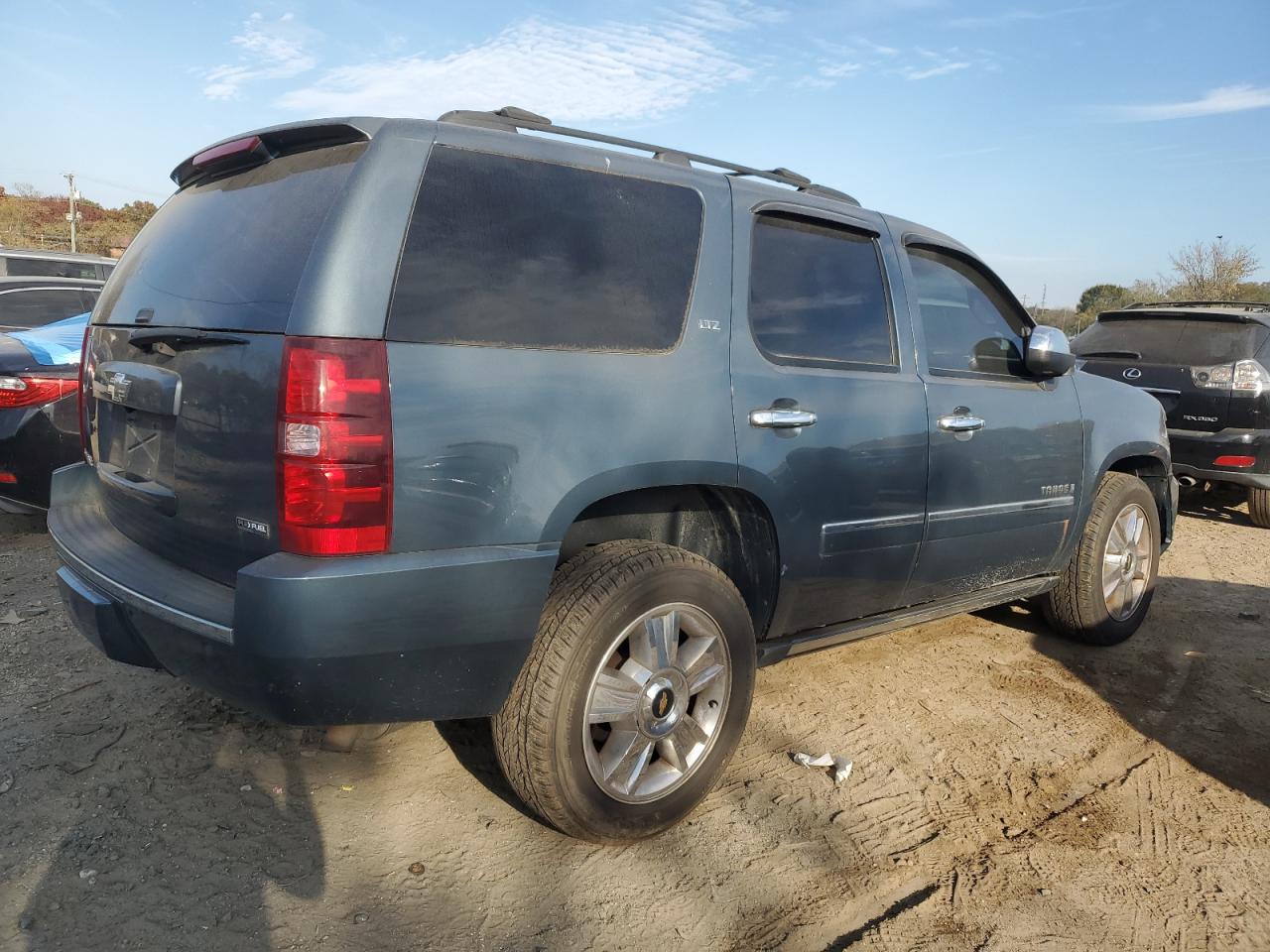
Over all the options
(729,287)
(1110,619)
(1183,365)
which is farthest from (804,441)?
(1183,365)

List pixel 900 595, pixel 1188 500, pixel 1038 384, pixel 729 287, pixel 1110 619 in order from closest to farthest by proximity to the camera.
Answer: pixel 729 287 → pixel 900 595 → pixel 1038 384 → pixel 1110 619 → pixel 1188 500

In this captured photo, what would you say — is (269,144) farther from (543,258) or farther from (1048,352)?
(1048,352)

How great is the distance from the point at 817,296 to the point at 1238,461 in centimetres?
553

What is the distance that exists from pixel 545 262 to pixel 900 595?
1.92 m

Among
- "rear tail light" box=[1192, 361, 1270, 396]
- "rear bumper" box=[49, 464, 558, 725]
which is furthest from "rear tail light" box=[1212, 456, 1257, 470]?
"rear bumper" box=[49, 464, 558, 725]

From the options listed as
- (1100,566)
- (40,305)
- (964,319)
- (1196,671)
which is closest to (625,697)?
(964,319)

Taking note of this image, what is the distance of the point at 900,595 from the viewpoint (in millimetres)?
3412

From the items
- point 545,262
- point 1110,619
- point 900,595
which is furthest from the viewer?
point 1110,619

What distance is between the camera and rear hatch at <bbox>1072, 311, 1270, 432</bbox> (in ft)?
22.9

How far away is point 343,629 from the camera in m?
2.00

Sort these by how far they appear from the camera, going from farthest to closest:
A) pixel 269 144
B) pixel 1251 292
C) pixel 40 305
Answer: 1. pixel 1251 292
2. pixel 40 305
3. pixel 269 144

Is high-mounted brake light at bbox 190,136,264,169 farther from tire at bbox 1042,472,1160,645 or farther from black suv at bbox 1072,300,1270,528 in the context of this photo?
black suv at bbox 1072,300,1270,528

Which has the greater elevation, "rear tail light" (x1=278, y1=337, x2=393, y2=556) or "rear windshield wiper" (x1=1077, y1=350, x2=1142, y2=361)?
"rear windshield wiper" (x1=1077, y1=350, x2=1142, y2=361)

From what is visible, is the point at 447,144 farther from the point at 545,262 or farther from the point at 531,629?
the point at 531,629
